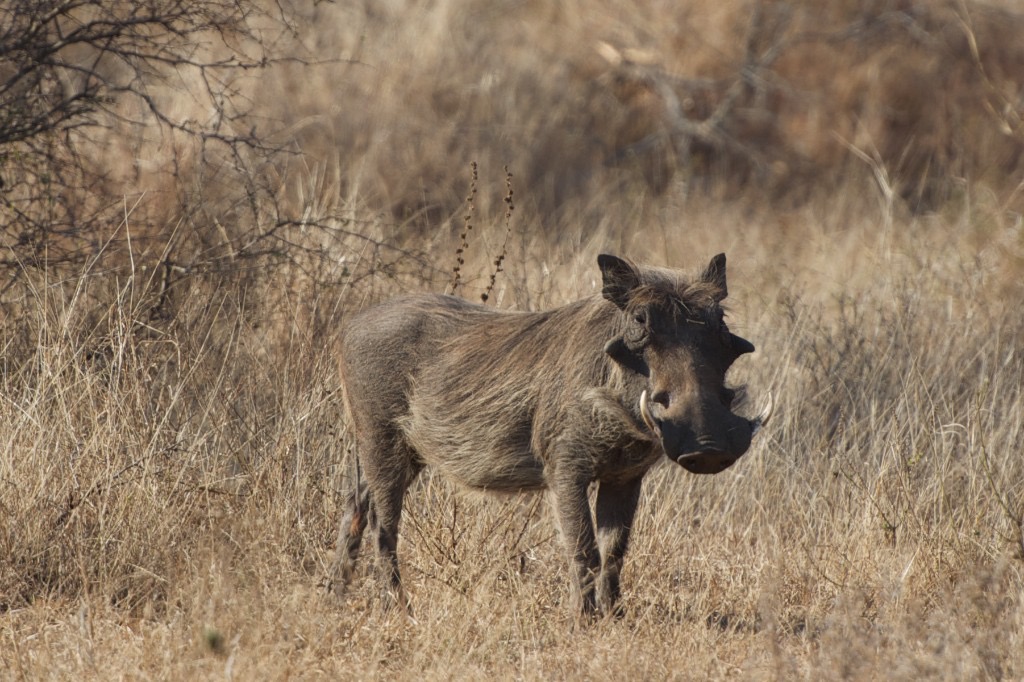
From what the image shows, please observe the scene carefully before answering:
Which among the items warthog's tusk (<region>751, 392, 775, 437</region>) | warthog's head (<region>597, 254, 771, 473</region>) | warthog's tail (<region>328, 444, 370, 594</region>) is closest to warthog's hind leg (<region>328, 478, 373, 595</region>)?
warthog's tail (<region>328, 444, 370, 594</region>)

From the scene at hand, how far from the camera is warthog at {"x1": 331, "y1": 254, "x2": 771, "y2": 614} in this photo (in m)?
3.54

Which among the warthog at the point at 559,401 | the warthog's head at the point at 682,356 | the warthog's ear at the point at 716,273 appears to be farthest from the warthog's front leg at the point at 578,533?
the warthog's ear at the point at 716,273

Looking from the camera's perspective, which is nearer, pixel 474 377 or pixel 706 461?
pixel 706 461

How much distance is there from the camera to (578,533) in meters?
3.82

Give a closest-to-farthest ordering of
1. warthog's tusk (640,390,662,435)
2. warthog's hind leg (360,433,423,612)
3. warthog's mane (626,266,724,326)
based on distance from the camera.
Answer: warthog's tusk (640,390,662,435) → warthog's mane (626,266,724,326) → warthog's hind leg (360,433,423,612)

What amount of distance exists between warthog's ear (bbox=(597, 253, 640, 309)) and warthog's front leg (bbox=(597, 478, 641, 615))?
0.62m

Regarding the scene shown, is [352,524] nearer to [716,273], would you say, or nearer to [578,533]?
[578,533]

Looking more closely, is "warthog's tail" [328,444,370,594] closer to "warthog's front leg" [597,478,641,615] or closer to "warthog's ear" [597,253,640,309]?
"warthog's front leg" [597,478,641,615]

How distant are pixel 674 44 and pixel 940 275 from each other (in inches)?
195

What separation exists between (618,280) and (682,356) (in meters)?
0.31

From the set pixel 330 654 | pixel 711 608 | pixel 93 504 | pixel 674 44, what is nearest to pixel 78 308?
pixel 93 504

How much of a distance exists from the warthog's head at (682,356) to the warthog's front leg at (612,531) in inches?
20.6

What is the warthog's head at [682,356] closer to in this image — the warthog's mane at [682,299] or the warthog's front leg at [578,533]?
the warthog's mane at [682,299]

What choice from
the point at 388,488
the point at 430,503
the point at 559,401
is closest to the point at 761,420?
the point at 559,401
